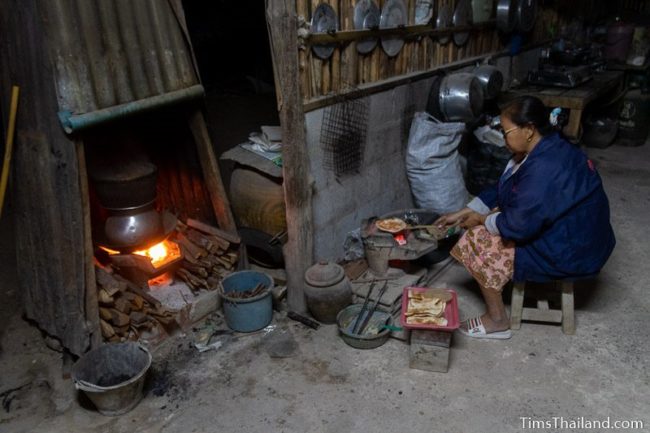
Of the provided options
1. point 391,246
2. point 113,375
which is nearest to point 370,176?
point 391,246

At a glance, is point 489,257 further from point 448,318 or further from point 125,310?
point 125,310

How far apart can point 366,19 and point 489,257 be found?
240 cm

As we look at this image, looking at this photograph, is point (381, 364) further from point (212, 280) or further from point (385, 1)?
point (385, 1)

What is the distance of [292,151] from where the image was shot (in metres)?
3.83

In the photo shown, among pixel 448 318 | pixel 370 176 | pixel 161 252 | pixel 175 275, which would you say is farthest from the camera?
pixel 370 176

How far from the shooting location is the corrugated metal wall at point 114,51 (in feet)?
10.2

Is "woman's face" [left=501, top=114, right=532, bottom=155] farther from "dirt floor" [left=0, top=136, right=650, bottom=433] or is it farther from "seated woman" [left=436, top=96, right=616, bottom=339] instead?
"dirt floor" [left=0, top=136, right=650, bottom=433]

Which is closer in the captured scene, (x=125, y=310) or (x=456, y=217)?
(x=125, y=310)

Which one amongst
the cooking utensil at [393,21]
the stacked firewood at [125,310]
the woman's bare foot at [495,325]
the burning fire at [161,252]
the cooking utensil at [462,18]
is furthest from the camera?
the cooking utensil at [462,18]

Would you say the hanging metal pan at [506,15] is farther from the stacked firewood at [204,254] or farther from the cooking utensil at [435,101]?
the stacked firewood at [204,254]

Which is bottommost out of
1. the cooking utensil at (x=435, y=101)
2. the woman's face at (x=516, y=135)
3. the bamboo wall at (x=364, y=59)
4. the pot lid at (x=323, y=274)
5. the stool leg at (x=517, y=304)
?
the stool leg at (x=517, y=304)

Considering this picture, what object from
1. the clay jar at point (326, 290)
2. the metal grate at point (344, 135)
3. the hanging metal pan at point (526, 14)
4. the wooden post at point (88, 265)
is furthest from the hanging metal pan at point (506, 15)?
the wooden post at point (88, 265)

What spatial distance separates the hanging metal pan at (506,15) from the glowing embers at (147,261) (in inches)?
209

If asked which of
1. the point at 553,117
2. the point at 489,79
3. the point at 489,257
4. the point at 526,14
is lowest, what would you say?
the point at 489,257
